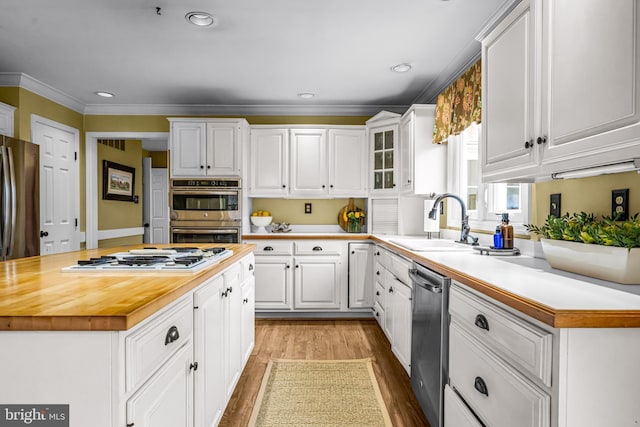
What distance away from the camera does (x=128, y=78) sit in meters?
3.60

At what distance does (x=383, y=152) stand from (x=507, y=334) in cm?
323

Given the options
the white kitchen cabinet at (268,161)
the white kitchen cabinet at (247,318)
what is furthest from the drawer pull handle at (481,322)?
the white kitchen cabinet at (268,161)

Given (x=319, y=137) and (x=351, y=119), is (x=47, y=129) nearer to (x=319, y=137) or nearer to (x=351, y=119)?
(x=319, y=137)

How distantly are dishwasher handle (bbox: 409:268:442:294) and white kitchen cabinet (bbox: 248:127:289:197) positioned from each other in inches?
94.3

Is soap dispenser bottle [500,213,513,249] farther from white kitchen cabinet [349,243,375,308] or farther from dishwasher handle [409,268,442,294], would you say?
white kitchen cabinet [349,243,375,308]

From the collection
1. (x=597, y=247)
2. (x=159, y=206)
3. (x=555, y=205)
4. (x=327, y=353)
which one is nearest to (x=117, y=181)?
(x=159, y=206)

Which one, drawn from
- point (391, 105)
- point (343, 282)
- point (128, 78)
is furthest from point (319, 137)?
point (128, 78)

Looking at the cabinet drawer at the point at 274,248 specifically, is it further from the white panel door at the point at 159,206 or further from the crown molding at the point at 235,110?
the white panel door at the point at 159,206

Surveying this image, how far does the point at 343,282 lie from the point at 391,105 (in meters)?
2.16

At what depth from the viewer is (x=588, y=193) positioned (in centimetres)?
165

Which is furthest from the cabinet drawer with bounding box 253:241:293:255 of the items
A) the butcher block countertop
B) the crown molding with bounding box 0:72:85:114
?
the crown molding with bounding box 0:72:85:114

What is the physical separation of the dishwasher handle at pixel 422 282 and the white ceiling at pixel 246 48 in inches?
60.1

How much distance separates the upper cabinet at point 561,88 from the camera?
108 centimetres

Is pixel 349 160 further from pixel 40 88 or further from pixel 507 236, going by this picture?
pixel 40 88
